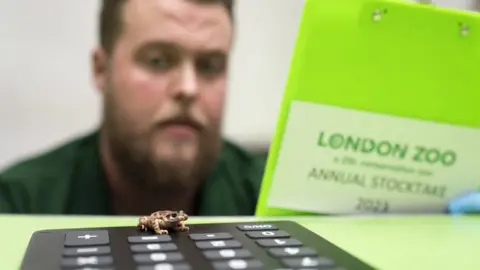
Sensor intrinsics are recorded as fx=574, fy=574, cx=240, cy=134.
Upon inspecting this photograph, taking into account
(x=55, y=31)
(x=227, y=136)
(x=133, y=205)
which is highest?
(x=55, y=31)

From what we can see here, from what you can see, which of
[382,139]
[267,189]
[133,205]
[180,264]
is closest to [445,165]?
[382,139]

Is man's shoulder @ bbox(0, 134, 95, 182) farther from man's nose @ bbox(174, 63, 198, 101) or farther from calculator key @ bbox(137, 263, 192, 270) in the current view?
calculator key @ bbox(137, 263, 192, 270)

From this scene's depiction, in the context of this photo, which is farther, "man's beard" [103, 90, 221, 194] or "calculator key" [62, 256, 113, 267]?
"man's beard" [103, 90, 221, 194]

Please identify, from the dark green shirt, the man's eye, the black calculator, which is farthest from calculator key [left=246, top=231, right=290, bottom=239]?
the man's eye

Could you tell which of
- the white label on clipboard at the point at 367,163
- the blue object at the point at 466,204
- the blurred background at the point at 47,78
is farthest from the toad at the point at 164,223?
the blurred background at the point at 47,78

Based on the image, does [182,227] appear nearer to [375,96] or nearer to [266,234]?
[266,234]

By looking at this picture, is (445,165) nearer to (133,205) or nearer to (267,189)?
(267,189)

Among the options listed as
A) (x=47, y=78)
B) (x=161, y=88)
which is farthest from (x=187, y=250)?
(x=47, y=78)
